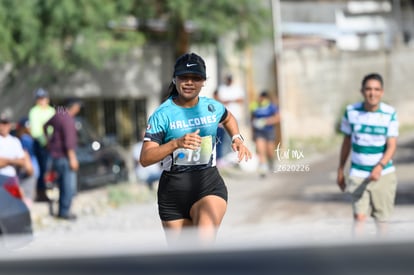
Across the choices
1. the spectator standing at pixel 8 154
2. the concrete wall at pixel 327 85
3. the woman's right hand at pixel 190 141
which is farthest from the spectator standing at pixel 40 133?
the concrete wall at pixel 327 85

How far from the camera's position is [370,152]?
294 inches

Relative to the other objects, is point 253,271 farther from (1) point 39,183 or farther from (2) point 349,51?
(2) point 349,51

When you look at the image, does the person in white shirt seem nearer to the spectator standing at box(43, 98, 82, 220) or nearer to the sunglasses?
the spectator standing at box(43, 98, 82, 220)

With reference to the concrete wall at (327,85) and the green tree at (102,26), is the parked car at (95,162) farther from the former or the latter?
the concrete wall at (327,85)

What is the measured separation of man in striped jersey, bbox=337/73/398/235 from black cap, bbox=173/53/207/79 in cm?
229

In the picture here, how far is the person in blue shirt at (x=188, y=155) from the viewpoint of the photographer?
5484mm

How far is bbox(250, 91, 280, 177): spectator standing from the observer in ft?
50.9

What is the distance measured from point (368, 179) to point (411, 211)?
2.70 meters

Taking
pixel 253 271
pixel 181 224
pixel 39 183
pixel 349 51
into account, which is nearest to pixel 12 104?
pixel 39 183

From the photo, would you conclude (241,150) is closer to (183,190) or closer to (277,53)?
(183,190)

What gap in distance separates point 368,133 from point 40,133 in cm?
648

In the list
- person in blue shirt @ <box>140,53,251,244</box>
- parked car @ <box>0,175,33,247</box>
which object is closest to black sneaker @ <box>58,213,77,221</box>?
parked car @ <box>0,175,33,247</box>

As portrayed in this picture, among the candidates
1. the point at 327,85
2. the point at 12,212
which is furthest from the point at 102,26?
the point at 12,212

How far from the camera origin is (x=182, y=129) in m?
5.48
